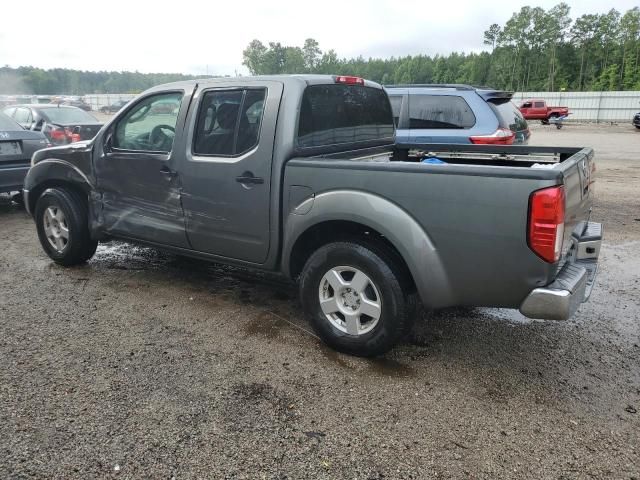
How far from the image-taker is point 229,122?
3.87 m

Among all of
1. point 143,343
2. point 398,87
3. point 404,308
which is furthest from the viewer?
point 398,87

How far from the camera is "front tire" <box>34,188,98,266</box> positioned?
4.98 m

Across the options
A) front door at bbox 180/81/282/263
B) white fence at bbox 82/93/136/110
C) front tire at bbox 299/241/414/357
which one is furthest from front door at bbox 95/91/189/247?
white fence at bbox 82/93/136/110

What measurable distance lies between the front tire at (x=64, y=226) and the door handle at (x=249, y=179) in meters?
2.13

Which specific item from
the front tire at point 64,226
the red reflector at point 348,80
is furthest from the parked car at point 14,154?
the red reflector at point 348,80

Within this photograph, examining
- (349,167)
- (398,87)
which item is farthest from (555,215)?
(398,87)

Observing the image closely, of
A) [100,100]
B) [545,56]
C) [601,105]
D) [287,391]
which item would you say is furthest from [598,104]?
[100,100]

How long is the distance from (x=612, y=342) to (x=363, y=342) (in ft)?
5.94

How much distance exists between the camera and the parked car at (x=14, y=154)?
7.38 m

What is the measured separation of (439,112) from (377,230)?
182 inches

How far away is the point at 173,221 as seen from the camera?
4.22 m

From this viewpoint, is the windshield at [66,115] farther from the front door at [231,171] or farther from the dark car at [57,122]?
the front door at [231,171]

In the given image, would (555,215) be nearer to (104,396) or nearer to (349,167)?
(349,167)

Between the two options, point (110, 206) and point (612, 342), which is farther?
point (110, 206)
